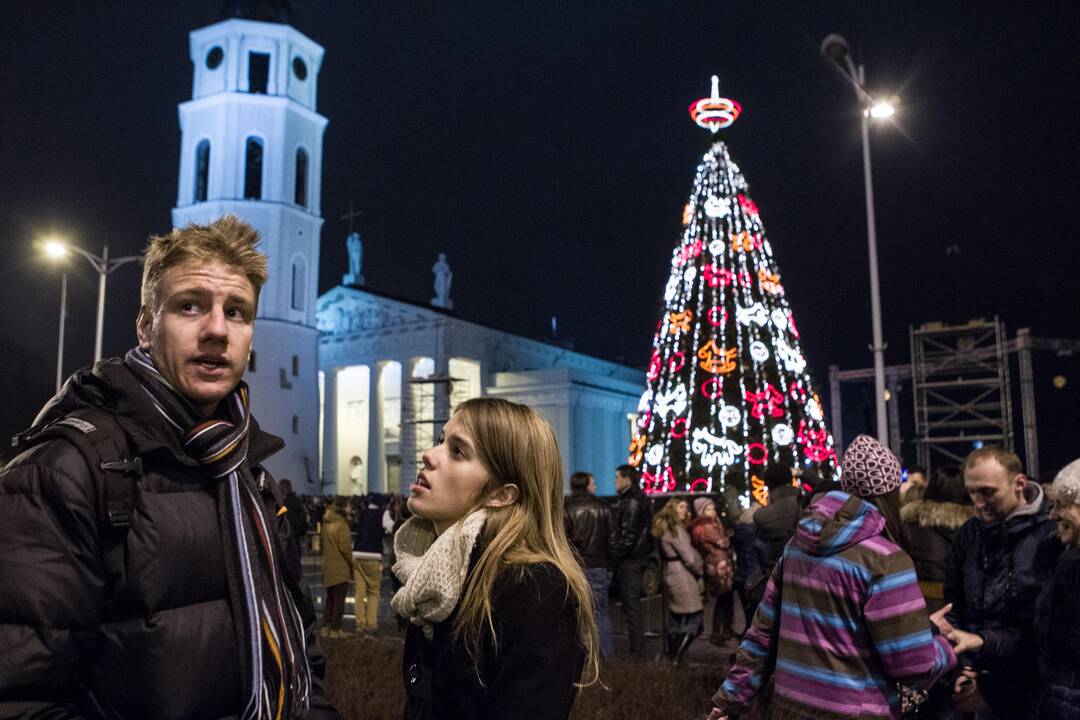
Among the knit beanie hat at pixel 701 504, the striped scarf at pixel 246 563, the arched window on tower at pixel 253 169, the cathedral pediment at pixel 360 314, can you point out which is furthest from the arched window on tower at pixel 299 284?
the striped scarf at pixel 246 563

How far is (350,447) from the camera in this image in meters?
59.8

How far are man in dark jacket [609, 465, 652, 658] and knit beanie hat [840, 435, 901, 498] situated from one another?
653cm

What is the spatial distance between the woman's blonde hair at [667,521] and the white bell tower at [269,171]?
37.3 m

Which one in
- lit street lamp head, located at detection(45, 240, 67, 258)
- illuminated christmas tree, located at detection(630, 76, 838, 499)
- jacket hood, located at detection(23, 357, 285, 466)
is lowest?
jacket hood, located at detection(23, 357, 285, 466)

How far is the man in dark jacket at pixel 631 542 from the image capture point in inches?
415

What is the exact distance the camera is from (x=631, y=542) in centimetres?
1062

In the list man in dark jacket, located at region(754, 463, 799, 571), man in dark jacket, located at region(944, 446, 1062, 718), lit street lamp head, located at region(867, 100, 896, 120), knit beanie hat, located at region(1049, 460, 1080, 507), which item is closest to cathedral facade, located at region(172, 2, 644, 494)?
lit street lamp head, located at region(867, 100, 896, 120)

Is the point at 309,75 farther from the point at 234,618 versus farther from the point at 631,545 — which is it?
the point at 234,618

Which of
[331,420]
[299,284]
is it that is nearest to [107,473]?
[299,284]

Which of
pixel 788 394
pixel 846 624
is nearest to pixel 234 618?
pixel 846 624

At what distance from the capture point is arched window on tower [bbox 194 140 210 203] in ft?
157

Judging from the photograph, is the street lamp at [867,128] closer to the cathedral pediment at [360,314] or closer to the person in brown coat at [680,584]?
the person in brown coat at [680,584]

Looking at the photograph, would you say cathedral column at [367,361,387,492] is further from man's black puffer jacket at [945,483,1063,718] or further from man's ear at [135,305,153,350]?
man's ear at [135,305,153,350]

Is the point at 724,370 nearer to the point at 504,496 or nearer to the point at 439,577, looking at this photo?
the point at 504,496
